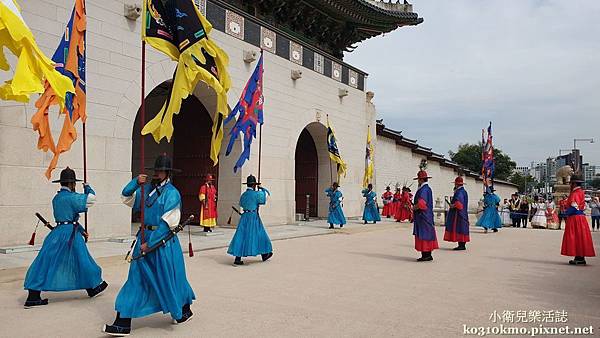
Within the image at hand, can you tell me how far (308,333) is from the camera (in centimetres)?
429

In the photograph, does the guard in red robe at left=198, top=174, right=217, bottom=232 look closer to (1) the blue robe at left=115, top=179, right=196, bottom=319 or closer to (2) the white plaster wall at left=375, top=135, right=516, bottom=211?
(1) the blue robe at left=115, top=179, right=196, bottom=319

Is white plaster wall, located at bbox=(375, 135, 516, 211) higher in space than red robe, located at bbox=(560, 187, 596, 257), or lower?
higher

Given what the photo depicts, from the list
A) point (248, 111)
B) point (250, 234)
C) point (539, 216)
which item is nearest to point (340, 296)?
point (250, 234)

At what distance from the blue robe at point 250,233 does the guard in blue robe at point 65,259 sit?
284 cm

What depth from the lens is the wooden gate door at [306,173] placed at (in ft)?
65.3

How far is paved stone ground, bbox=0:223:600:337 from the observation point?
4461 mm

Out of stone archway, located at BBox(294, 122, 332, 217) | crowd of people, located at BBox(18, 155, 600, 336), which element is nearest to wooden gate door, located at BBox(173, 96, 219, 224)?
stone archway, located at BBox(294, 122, 332, 217)

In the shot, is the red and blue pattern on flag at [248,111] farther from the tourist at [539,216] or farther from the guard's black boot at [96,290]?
the tourist at [539,216]

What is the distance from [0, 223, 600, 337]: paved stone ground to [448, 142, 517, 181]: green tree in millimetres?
53510

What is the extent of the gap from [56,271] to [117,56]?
6463 mm

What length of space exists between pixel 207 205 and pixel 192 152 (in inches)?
117

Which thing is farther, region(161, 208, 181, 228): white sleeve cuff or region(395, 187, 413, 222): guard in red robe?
region(395, 187, 413, 222): guard in red robe

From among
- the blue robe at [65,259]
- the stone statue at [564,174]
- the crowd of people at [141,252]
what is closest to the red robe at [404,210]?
the stone statue at [564,174]

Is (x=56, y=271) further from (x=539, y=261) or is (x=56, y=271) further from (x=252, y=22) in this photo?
(x=252, y=22)
